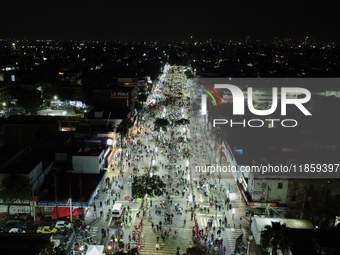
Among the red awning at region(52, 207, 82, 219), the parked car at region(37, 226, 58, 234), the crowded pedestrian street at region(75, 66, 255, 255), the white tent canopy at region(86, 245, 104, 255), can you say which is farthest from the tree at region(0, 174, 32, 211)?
the white tent canopy at region(86, 245, 104, 255)

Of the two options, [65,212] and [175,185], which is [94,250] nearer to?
[65,212]

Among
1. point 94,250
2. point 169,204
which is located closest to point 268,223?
point 169,204

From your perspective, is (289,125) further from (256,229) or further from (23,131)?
(23,131)

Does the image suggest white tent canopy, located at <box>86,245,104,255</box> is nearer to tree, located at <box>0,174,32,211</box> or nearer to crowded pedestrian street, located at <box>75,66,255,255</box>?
crowded pedestrian street, located at <box>75,66,255,255</box>

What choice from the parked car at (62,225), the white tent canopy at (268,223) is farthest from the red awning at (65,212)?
the white tent canopy at (268,223)

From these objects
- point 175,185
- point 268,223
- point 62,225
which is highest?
point 175,185

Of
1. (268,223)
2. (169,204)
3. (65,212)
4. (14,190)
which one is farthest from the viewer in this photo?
(169,204)

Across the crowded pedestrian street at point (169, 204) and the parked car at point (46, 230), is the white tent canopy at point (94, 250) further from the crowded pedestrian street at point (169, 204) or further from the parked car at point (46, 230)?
the parked car at point (46, 230)
